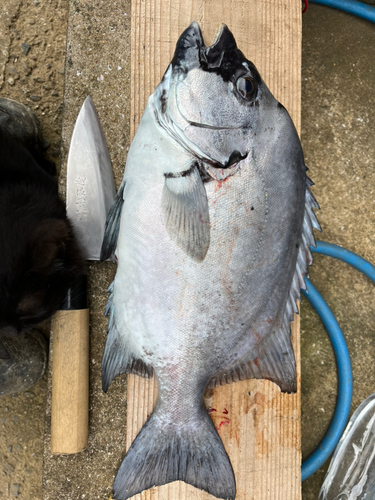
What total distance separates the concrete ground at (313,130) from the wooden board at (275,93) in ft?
0.53

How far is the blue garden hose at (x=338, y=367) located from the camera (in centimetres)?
148

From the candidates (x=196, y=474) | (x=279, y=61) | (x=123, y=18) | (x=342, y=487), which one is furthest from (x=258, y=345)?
(x=123, y=18)

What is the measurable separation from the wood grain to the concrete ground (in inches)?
15.6

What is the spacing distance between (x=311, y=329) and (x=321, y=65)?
1.28 m

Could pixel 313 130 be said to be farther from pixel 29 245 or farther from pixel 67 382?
pixel 67 382

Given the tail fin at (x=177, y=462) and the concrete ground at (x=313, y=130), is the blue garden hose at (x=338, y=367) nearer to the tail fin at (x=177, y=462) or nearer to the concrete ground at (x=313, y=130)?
the concrete ground at (x=313, y=130)

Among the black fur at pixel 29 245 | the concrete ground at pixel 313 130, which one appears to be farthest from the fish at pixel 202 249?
the concrete ground at pixel 313 130

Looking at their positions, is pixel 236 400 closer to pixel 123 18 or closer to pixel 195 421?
pixel 195 421

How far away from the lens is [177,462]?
3.25ft

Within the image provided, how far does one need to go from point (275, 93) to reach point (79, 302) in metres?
1.00

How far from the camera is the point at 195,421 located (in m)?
1.00

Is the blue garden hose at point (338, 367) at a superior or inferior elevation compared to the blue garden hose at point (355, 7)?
inferior

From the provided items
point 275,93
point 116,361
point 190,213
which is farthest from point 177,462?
point 275,93

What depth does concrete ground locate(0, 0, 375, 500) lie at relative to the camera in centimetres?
130
